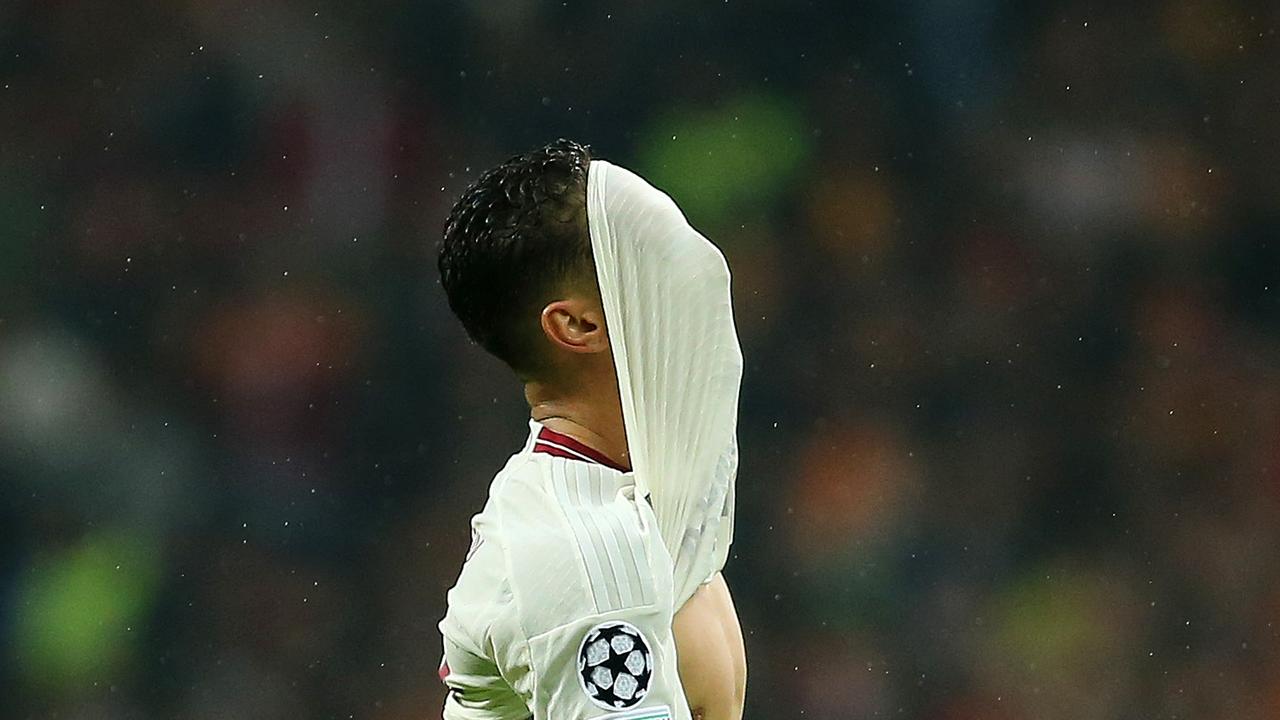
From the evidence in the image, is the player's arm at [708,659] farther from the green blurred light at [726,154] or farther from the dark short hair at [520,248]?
the green blurred light at [726,154]

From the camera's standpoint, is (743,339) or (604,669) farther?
(743,339)

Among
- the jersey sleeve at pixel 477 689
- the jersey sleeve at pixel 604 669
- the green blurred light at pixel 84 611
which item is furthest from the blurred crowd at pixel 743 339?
the jersey sleeve at pixel 604 669

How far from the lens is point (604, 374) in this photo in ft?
2.46

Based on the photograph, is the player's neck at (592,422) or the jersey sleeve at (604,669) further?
the player's neck at (592,422)

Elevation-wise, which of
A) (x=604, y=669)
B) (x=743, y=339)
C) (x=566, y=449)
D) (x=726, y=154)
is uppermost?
(x=726, y=154)

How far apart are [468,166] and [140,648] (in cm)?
80

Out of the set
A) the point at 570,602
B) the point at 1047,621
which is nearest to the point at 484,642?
the point at 570,602

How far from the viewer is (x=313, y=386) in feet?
7.66

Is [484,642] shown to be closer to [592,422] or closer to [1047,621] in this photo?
[592,422]

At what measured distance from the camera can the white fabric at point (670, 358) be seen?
728 millimetres

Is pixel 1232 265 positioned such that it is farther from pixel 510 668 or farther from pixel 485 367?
pixel 510 668

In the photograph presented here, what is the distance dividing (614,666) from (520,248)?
0.20 m

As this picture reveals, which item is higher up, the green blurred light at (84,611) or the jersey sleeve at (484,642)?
the green blurred light at (84,611)

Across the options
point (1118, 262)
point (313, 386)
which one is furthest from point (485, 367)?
point (1118, 262)
